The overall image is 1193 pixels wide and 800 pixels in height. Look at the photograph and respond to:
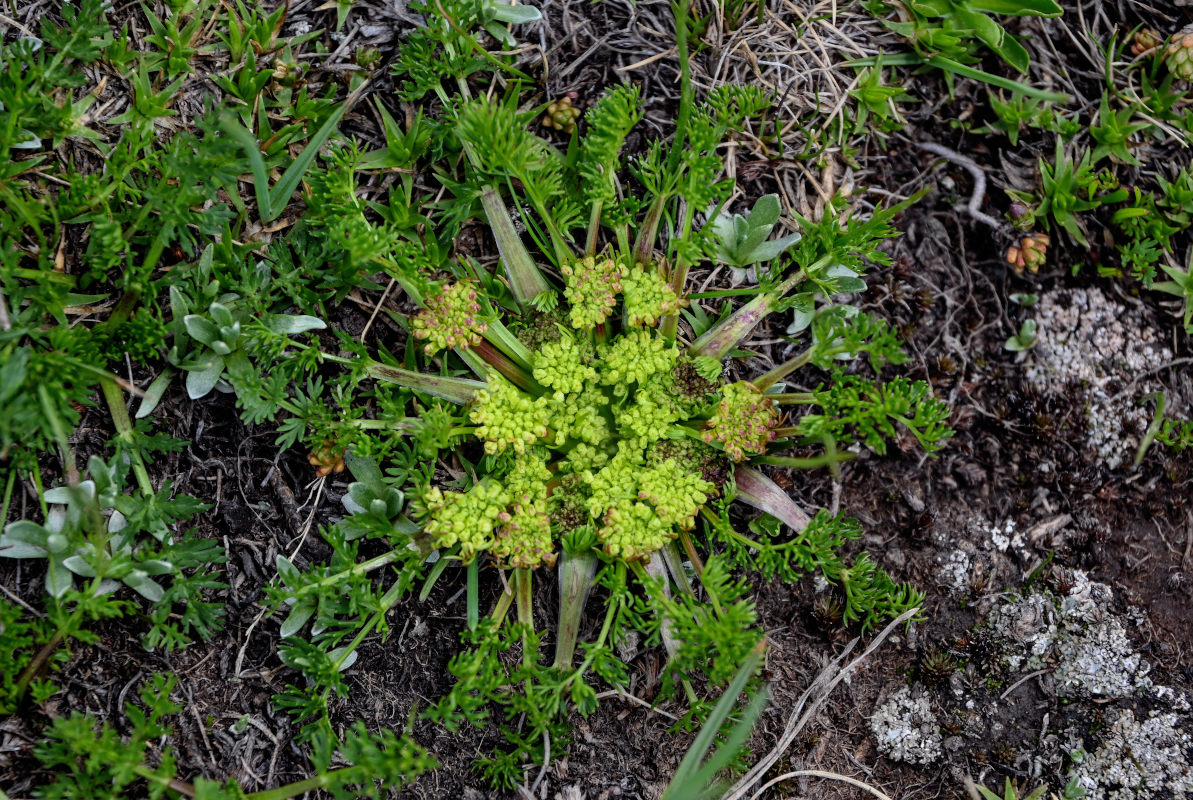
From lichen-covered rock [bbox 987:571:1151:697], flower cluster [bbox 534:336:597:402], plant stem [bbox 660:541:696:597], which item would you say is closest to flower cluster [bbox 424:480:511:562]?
flower cluster [bbox 534:336:597:402]

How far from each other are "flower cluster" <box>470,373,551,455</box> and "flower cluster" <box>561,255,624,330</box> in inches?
12.9

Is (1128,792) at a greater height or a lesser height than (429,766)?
lesser

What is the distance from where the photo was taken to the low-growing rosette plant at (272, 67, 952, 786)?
108 inches

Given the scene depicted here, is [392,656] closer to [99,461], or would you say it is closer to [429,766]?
[429,766]

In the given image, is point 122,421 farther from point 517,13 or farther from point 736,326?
point 736,326

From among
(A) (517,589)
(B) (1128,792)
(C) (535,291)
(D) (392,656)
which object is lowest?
(B) (1128,792)

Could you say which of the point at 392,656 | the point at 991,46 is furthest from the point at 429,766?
the point at 991,46

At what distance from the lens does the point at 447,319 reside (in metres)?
2.83

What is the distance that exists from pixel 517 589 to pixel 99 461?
4.74 ft

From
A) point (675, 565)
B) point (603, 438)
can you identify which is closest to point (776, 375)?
point (603, 438)

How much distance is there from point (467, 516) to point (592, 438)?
1.74 feet

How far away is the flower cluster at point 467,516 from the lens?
2713 mm

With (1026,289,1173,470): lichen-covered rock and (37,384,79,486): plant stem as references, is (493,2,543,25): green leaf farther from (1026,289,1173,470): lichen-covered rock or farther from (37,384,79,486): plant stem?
(1026,289,1173,470): lichen-covered rock

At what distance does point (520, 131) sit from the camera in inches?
106
